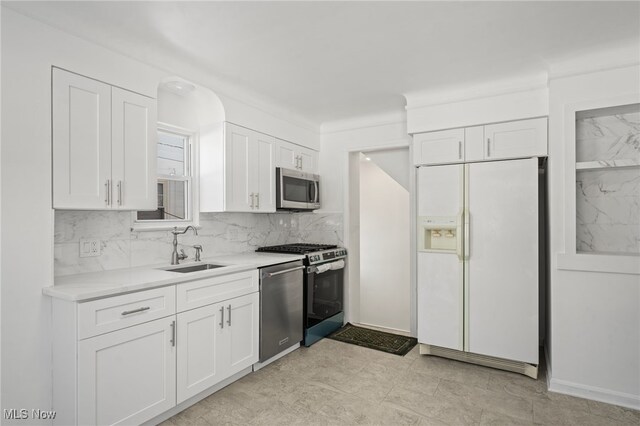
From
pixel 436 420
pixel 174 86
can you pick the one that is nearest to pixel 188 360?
pixel 436 420

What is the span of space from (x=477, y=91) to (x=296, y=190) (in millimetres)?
2029

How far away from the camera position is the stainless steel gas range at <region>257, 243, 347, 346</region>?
3.61m

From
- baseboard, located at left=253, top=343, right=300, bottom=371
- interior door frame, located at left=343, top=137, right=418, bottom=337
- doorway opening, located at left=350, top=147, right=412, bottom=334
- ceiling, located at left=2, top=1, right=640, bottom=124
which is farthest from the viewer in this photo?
doorway opening, located at left=350, top=147, right=412, bottom=334

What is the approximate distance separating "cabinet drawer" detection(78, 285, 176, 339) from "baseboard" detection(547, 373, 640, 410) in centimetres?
286

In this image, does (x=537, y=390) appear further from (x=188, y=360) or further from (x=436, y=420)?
(x=188, y=360)

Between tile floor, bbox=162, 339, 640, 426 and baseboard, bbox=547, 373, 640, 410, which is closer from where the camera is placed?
tile floor, bbox=162, 339, 640, 426

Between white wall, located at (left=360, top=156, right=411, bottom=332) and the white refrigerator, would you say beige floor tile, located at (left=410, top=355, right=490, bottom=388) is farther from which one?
white wall, located at (left=360, top=156, right=411, bottom=332)

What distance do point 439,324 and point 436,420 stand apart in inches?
41.7

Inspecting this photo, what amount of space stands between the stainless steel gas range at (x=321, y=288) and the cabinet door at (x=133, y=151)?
5.41 feet

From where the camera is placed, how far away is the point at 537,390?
2.75 metres

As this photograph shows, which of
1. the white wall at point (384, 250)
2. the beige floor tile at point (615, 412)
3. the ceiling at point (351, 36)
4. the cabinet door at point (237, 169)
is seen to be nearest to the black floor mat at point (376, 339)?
the white wall at point (384, 250)

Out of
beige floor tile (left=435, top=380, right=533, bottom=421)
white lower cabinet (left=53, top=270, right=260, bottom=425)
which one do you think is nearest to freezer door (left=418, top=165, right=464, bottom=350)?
beige floor tile (left=435, top=380, right=533, bottom=421)

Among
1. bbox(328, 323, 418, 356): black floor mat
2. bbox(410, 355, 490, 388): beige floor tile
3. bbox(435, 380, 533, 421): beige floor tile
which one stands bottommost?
bbox(410, 355, 490, 388): beige floor tile

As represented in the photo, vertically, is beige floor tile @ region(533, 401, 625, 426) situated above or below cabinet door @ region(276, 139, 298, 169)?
below
